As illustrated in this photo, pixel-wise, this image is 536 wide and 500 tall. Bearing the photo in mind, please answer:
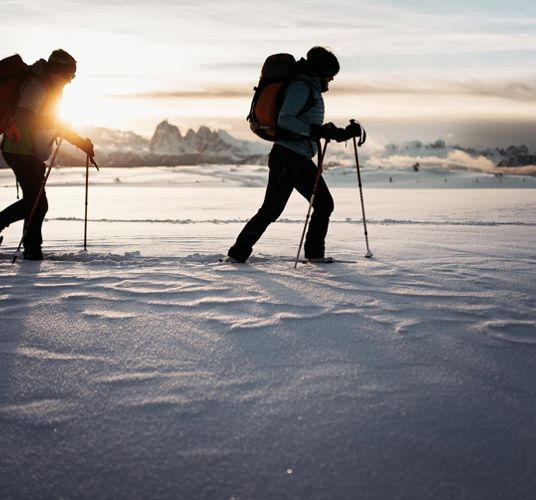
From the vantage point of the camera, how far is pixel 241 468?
71.5 inches

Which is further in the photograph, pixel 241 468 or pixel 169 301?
pixel 169 301

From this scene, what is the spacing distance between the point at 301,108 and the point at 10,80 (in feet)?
9.25

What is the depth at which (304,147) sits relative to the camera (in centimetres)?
529

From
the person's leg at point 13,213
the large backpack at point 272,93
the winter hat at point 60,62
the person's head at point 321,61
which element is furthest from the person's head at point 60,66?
the person's head at point 321,61

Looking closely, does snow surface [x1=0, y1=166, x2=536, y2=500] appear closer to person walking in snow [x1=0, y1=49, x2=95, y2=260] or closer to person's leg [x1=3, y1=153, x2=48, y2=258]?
person's leg [x1=3, y1=153, x2=48, y2=258]

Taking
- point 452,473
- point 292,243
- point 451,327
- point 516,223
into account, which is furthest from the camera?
point 516,223

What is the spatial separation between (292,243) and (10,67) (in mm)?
4091

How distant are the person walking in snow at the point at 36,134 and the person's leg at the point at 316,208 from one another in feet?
7.51

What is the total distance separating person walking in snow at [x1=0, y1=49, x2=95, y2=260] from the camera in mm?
5383

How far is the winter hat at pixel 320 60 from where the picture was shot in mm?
4973

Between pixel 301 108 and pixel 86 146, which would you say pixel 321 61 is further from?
pixel 86 146

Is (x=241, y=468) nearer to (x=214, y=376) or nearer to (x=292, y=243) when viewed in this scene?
(x=214, y=376)

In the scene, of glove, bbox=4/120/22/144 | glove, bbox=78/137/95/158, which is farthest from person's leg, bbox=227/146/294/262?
glove, bbox=4/120/22/144

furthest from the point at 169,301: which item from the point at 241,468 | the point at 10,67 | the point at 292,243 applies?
the point at 292,243
